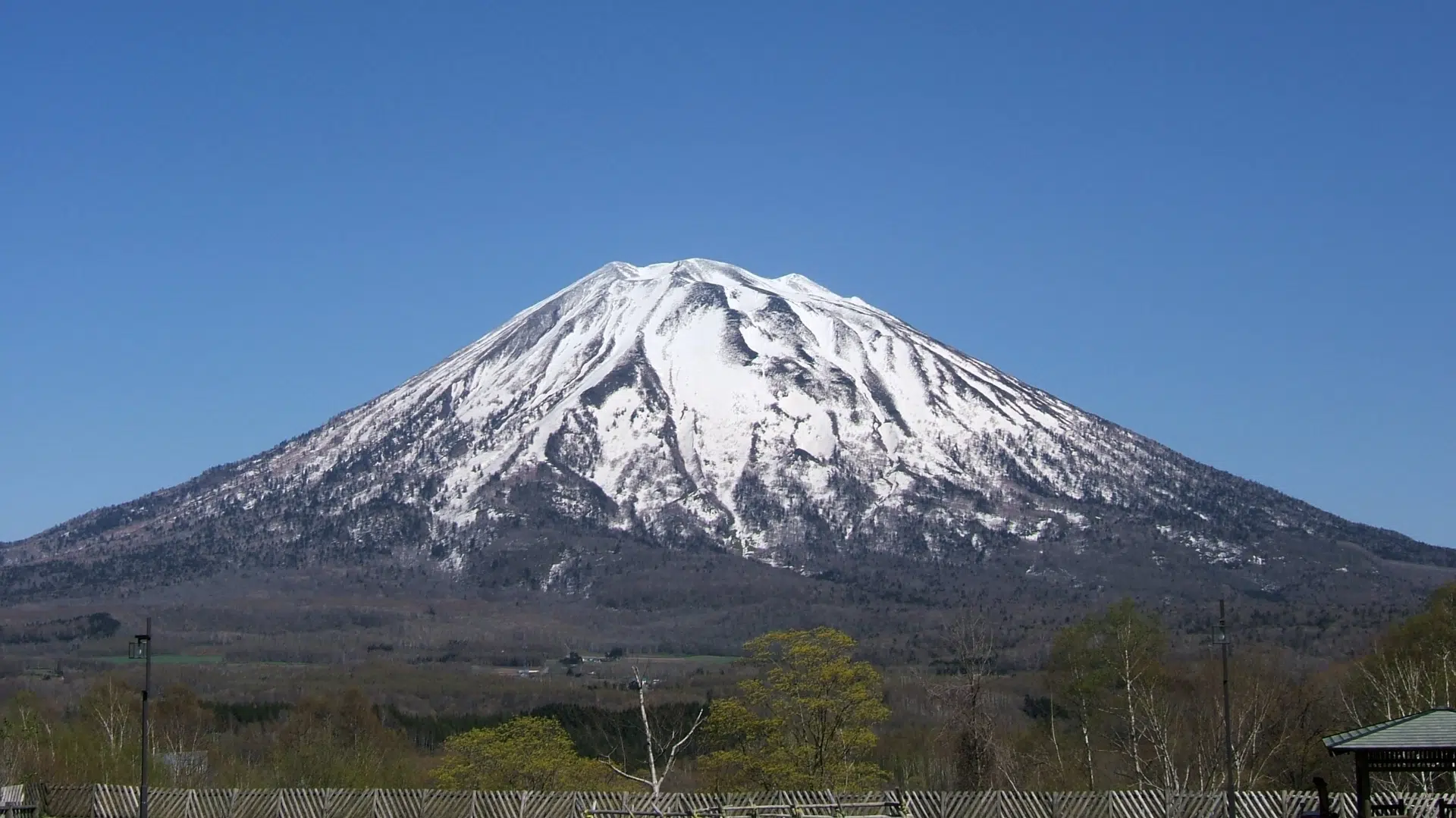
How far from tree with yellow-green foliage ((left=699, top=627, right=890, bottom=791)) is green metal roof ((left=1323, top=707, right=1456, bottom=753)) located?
2147 cm

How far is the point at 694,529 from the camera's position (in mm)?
197125

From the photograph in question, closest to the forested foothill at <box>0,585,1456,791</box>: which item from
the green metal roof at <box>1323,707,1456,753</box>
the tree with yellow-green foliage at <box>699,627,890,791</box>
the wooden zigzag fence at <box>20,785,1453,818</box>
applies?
the tree with yellow-green foliage at <box>699,627,890,791</box>

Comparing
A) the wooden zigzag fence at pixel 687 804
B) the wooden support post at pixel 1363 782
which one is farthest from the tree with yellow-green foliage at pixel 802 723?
the wooden support post at pixel 1363 782

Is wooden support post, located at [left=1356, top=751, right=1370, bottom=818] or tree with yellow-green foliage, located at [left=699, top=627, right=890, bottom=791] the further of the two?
tree with yellow-green foliage, located at [left=699, top=627, right=890, bottom=791]

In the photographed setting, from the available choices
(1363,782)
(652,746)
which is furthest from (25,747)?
(1363,782)

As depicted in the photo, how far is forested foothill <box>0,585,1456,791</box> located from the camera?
4784 centimetres

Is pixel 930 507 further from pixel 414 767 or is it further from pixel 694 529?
pixel 414 767

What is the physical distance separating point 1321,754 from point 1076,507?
14727cm

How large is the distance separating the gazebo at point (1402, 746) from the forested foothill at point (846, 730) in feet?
35.3

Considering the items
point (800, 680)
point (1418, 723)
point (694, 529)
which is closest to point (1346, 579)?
point (694, 529)

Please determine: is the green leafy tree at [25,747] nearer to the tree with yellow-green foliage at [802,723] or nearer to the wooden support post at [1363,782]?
the tree with yellow-green foliage at [802,723]

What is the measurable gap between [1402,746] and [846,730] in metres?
24.4

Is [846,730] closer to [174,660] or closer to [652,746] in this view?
[652,746]

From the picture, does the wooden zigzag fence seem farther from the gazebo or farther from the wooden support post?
the gazebo
